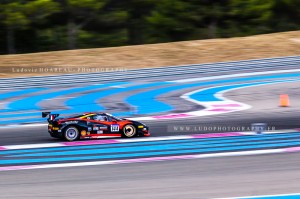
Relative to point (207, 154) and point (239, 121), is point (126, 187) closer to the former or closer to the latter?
point (207, 154)

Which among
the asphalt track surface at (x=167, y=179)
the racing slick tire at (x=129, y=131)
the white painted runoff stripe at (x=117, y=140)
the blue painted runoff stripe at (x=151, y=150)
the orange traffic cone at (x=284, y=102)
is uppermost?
the orange traffic cone at (x=284, y=102)

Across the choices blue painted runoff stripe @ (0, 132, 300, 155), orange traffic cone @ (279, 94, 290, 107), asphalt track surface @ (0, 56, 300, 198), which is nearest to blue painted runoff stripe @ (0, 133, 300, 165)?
blue painted runoff stripe @ (0, 132, 300, 155)

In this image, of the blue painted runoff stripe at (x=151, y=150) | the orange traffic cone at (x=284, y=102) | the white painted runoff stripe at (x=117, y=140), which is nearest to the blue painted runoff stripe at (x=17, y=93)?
the white painted runoff stripe at (x=117, y=140)

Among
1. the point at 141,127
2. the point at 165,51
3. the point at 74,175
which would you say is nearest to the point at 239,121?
the point at 141,127

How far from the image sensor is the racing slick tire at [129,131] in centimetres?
1644

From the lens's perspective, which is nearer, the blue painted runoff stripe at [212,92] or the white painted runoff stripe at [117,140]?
the white painted runoff stripe at [117,140]

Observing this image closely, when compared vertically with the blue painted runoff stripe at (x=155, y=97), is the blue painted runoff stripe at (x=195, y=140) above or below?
below

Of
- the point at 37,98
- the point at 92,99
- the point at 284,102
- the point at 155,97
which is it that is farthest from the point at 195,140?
the point at 37,98

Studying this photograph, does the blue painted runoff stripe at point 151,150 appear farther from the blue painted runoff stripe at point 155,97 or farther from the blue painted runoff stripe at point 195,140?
the blue painted runoff stripe at point 155,97

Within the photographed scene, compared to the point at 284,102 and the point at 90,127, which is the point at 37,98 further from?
the point at 284,102

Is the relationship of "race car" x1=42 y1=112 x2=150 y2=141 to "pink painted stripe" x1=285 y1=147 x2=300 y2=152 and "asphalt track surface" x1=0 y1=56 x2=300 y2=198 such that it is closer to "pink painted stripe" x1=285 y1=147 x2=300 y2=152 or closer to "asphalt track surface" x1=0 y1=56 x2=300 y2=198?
"asphalt track surface" x1=0 y1=56 x2=300 y2=198

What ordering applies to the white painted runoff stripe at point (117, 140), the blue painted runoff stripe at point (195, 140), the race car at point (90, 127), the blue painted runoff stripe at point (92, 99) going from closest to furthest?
A: the blue painted runoff stripe at point (195, 140)
the white painted runoff stripe at point (117, 140)
the race car at point (90, 127)
the blue painted runoff stripe at point (92, 99)

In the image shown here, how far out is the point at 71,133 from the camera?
16188 mm

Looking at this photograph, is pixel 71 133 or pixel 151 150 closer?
pixel 151 150
